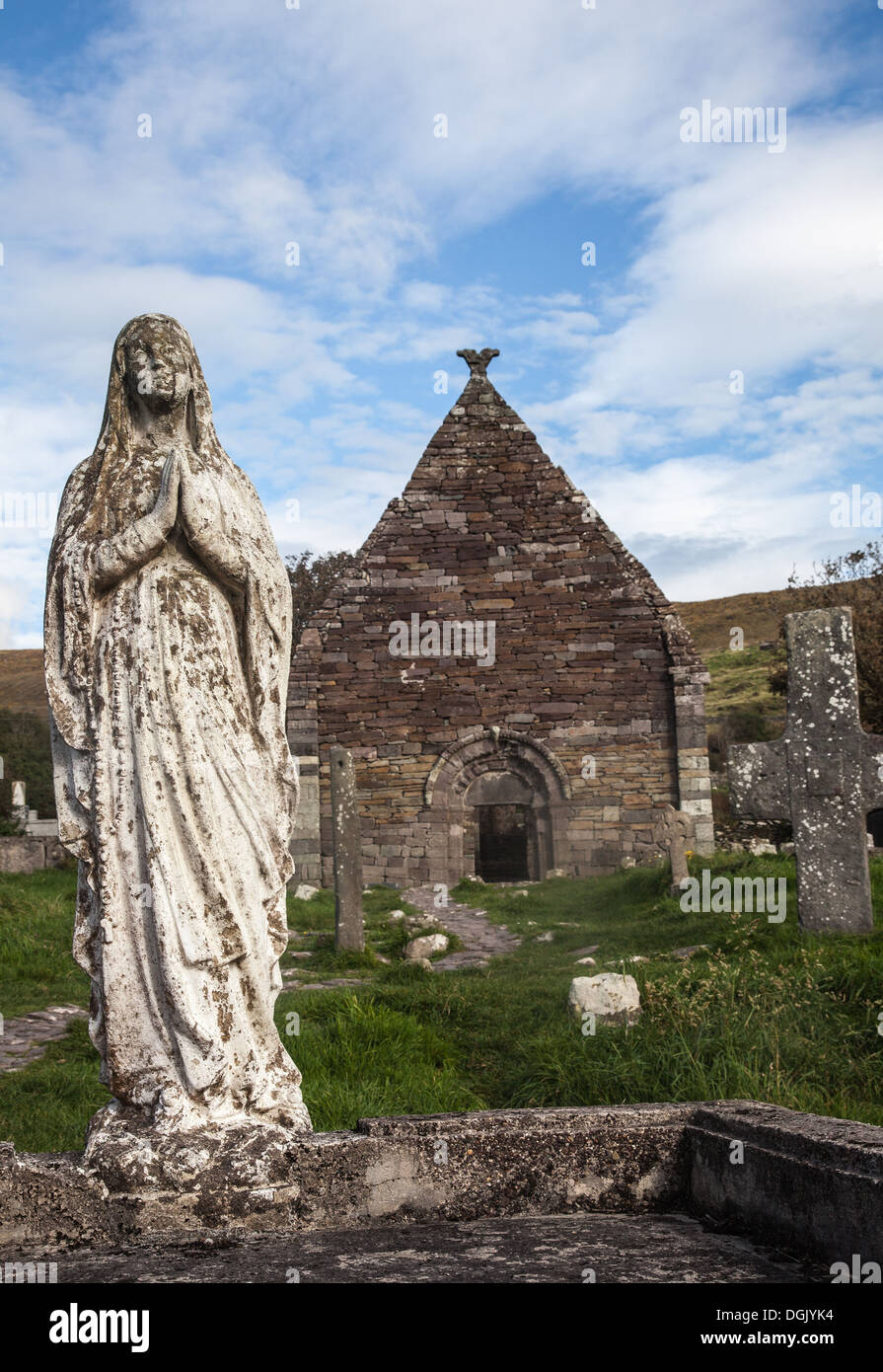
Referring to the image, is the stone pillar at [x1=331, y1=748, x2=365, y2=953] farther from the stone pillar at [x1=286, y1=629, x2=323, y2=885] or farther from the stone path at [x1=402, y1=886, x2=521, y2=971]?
the stone pillar at [x1=286, y1=629, x2=323, y2=885]

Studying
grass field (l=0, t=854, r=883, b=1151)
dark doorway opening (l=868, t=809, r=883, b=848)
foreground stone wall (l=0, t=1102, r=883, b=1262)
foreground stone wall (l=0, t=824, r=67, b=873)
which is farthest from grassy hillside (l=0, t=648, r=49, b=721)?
foreground stone wall (l=0, t=1102, r=883, b=1262)

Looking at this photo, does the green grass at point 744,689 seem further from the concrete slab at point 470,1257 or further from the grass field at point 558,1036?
the concrete slab at point 470,1257

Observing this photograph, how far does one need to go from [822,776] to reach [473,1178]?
5.41m

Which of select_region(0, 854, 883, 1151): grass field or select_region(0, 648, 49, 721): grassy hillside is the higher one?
select_region(0, 648, 49, 721): grassy hillside

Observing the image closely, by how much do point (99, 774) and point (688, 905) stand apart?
27.8ft

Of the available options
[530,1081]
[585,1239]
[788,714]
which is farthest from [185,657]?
[788,714]

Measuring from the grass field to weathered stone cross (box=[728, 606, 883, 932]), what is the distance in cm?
34

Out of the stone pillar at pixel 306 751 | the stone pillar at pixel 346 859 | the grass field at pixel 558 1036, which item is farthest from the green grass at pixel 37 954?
the stone pillar at pixel 306 751

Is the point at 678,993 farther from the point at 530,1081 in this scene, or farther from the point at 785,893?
the point at 785,893

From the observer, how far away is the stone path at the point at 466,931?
33.6 feet

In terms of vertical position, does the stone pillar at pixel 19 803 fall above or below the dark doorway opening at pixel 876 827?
above

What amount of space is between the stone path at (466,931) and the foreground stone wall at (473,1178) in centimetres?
678

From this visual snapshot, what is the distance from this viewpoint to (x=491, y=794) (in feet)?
57.0

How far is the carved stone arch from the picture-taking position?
17.0m
